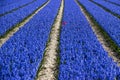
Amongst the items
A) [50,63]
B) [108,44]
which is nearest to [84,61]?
[50,63]

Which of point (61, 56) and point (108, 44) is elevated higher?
point (61, 56)

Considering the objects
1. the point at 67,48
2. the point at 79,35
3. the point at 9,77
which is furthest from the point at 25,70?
the point at 79,35

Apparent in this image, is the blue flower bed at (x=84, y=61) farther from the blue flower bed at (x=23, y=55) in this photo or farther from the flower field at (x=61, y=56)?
the blue flower bed at (x=23, y=55)

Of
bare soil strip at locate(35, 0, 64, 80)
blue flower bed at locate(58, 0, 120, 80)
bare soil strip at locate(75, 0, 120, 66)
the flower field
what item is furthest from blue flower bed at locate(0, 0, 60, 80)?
bare soil strip at locate(75, 0, 120, 66)

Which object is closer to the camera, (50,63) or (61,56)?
(61,56)

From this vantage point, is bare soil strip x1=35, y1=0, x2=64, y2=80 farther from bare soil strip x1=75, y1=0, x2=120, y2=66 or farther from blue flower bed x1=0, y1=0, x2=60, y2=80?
bare soil strip x1=75, y1=0, x2=120, y2=66

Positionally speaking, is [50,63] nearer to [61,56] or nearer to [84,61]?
[61,56]

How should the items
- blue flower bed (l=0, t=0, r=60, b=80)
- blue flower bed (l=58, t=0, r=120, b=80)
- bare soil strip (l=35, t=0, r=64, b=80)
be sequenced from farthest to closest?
Answer: bare soil strip (l=35, t=0, r=64, b=80), blue flower bed (l=0, t=0, r=60, b=80), blue flower bed (l=58, t=0, r=120, b=80)

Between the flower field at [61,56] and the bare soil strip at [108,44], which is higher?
the flower field at [61,56]

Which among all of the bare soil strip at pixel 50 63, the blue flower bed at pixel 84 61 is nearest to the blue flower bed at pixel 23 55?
the bare soil strip at pixel 50 63

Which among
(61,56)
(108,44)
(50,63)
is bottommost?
(108,44)

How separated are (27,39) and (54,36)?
263 centimetres

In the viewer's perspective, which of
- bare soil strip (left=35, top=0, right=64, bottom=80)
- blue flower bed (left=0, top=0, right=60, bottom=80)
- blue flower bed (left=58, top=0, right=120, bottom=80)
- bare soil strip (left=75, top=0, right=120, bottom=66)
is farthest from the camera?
bare soil strip (left=75, top=0, right=120, bottom=66)

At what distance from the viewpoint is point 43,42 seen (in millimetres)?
12703
